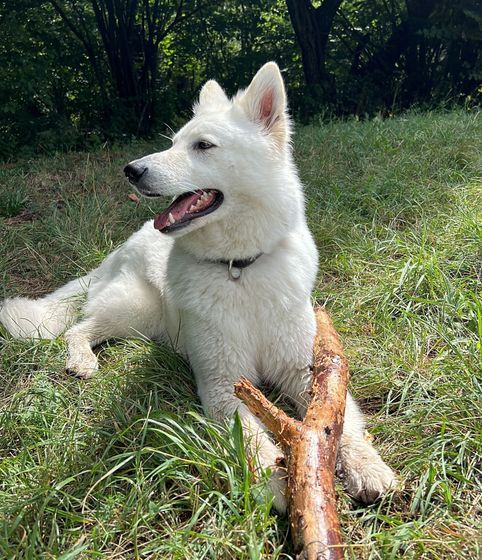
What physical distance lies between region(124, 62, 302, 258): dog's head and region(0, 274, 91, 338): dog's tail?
114cm

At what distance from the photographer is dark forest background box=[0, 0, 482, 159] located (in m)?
8.52

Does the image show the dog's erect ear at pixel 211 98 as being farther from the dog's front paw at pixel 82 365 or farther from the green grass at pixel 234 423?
the dog's front paw at pixel 82 365

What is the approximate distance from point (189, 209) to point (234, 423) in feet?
3.18

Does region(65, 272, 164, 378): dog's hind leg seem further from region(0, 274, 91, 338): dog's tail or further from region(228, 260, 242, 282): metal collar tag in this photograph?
region(228, 260, 242, 282): metal collar tag

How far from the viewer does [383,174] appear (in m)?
4.64

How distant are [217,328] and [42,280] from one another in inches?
81.1

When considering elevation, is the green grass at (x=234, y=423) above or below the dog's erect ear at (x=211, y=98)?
below

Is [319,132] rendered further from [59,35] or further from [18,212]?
[59,35]

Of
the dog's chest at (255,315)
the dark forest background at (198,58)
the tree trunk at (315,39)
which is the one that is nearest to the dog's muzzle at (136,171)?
the dog's chest at (255,315)

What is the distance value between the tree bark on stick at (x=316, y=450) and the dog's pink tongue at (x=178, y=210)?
82 centimetres

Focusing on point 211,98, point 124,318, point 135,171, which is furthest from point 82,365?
point 211,98

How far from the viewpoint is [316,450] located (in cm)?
171

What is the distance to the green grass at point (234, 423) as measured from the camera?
1.63 metres

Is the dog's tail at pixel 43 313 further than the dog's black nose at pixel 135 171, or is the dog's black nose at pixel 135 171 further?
the dog's tail at pixel 43 313
